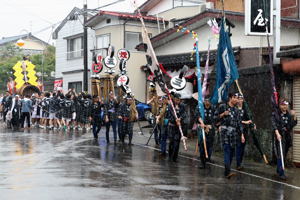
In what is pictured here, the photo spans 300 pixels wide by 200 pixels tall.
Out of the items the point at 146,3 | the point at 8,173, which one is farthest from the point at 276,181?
the point at 146,3

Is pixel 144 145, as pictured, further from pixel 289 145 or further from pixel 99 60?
pixel 99 60

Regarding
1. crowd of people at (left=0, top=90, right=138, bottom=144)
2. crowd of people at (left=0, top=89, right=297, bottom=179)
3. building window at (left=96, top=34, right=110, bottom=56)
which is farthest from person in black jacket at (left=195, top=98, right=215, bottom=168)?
building window at (left=96, top=34, right=110, bottom=56)

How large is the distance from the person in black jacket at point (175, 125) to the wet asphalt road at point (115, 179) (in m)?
0.36

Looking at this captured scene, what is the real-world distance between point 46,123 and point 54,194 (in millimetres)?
18871

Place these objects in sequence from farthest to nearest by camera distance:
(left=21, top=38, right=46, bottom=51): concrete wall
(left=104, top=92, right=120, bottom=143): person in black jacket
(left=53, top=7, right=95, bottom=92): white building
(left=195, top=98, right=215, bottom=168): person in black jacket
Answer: (left=21, top=38, right=46, bottom=51): concrete wall → (left=53, top=7, right=95, bottom=92): white building → (left=104, top=92, right=120, bottom=143): person in black jacket → (left=195, top=98, right=215, bottom=168): person in black jacket

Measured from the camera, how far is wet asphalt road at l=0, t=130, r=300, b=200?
8.12 m

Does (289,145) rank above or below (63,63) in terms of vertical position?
below

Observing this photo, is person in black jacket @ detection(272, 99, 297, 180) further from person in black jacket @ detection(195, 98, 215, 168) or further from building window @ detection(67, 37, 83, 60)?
building window @ detection(67, 37, 83, 60)

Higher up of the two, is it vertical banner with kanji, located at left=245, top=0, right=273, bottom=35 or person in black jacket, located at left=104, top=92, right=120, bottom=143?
vertical banner with kanji, located at left=245, top=0, right=273, bottom=35

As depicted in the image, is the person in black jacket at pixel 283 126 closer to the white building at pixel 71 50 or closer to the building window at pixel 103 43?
the building window at pixel 103 43

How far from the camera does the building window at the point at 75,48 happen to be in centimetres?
3797

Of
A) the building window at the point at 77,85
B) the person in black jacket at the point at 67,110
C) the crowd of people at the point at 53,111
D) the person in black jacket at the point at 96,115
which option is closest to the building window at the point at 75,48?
the building window at the point at 77,85

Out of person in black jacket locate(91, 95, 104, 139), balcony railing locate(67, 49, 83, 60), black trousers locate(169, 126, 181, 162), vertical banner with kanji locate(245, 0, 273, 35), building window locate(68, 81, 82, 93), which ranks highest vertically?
balcony railing locate(67, 49, 83, 60)

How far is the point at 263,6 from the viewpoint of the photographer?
1412cm
